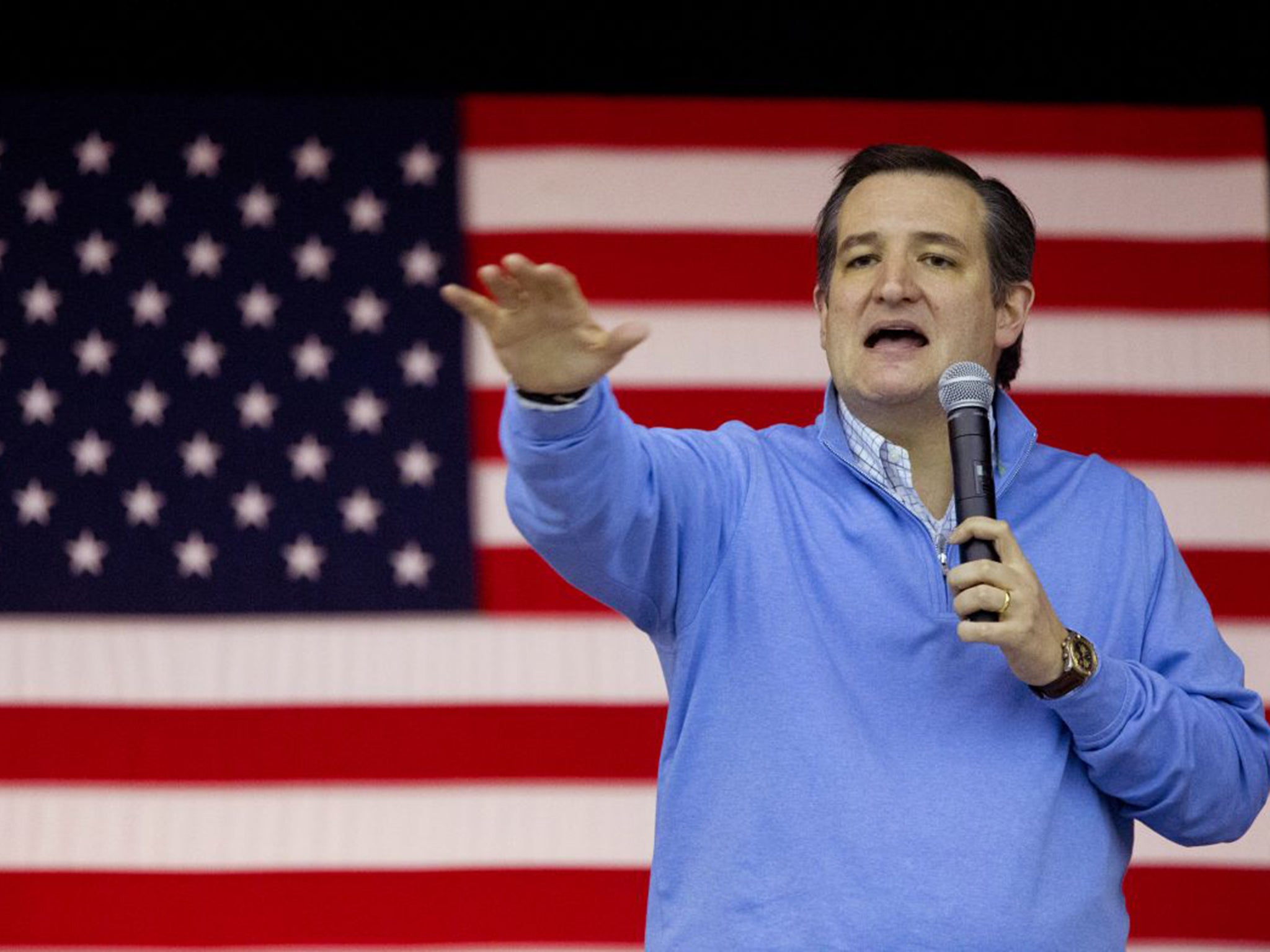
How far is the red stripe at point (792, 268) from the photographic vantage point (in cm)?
342

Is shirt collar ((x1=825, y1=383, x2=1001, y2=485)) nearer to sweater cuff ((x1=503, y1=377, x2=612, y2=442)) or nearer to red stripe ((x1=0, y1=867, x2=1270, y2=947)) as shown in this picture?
sweater cuff ((x1=503, y1=377, x2=612, y2=442))

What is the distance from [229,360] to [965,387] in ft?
6.76

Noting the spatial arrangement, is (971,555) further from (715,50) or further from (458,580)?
(715,50)

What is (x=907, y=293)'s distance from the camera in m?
1.83

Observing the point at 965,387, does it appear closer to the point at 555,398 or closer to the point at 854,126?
the point at 555,398

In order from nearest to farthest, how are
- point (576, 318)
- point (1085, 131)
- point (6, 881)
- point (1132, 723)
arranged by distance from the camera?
point (576, 318) < point (1132, 723) < point (6, 881) < point (1085, 131)

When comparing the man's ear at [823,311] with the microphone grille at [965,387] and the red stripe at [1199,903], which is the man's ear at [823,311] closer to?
the microphone grille at [965,387]

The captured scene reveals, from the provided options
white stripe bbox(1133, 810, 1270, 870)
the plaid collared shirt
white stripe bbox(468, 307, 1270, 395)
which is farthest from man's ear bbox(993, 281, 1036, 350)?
white stripe bbox(1133, 810, 1270, 870)

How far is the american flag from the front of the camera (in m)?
3.26

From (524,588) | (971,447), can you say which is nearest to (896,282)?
(971,447)

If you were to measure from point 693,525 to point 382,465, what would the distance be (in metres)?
1.73

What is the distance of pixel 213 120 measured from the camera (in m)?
3.39

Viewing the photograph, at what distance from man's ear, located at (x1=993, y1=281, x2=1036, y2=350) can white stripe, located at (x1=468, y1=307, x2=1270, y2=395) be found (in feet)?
4.44

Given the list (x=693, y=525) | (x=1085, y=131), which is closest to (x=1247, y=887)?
(x=1085, y=131)
